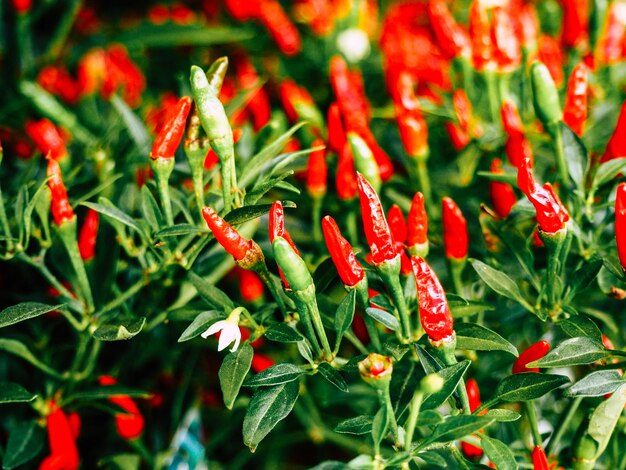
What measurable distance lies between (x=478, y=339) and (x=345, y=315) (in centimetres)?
18

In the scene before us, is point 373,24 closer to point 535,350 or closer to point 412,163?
point 412,163

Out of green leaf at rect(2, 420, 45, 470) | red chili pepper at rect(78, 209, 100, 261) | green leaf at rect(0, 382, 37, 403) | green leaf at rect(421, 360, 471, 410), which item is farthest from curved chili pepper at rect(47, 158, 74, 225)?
green leaf at rect(421, 360, 471, 410)

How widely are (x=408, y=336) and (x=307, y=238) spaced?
0.35 metres

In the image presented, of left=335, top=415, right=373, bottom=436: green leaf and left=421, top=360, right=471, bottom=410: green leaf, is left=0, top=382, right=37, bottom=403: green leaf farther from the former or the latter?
left=421, top=360, right=471, bottom=410: green leaf

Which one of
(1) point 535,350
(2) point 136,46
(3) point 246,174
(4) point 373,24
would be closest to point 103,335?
(3) point 246,174

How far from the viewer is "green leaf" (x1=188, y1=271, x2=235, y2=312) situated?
3.10ft

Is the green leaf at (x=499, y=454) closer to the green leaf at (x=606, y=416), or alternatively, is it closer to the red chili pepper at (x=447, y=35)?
the green leaf at (x=606, y=416)

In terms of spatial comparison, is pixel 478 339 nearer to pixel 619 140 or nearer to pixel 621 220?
pixel 621 220

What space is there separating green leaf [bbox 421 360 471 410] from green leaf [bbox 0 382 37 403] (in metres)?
0.56

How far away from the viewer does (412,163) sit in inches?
50.1

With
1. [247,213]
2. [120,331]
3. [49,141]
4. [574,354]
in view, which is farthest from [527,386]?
[49,141]

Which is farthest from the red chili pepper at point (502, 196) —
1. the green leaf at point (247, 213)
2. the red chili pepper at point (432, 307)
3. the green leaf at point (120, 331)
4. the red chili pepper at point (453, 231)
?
the green leaf at point (120, 331)

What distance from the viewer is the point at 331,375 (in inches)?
33.5

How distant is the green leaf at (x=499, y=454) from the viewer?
80 cm
